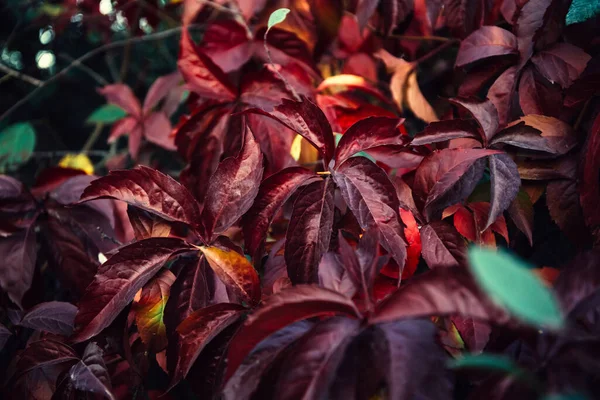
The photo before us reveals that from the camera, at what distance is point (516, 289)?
23 centimetres

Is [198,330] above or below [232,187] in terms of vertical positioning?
below

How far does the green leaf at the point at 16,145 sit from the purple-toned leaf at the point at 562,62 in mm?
1310

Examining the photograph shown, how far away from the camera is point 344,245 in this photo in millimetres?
440

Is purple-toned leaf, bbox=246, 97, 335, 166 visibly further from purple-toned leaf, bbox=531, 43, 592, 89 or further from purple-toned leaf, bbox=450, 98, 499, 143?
purple-toned leaf, bbox=531, 43, 592, 89

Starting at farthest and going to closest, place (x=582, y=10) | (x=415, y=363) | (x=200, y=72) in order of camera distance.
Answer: (x=200, y=72)
(x=582, y=10)
(x=415, y=363)

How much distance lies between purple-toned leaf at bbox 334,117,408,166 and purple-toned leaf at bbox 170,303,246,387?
22 cm

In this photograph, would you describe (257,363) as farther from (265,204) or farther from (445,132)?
(445,132)

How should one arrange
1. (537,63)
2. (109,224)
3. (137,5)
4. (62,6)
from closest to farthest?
1. (537,63)
2. (109,224)
3. (137,5)
4. (62,6)

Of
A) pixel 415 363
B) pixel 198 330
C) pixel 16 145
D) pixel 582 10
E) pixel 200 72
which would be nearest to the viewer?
pixel 415 363

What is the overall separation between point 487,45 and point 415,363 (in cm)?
52

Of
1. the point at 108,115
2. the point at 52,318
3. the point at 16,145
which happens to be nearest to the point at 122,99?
the point at 108,115

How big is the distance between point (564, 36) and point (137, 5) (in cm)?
126

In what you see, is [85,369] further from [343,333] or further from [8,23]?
[8,23]

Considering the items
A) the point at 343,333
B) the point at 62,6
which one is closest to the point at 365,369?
the point at 343,333
